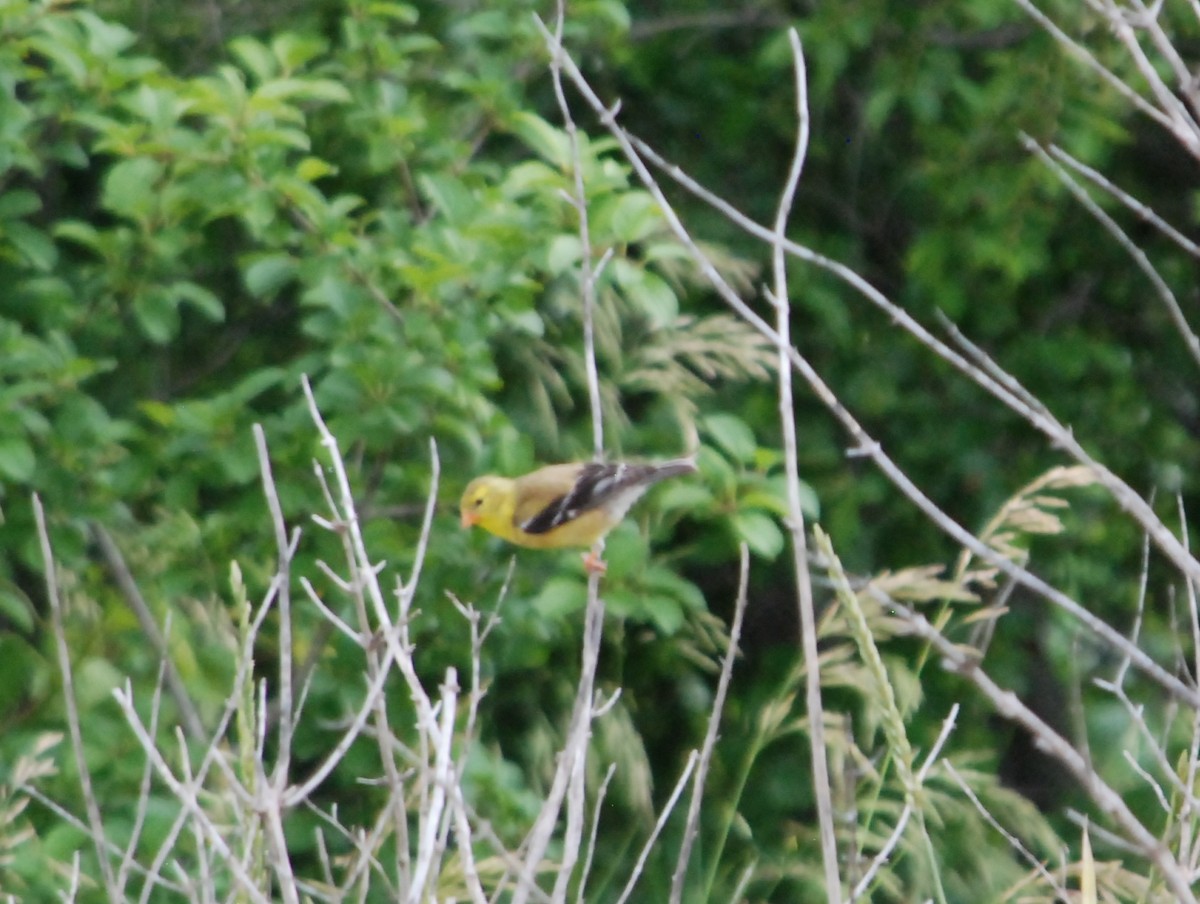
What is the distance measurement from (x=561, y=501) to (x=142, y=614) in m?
1.03

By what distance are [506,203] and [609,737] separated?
1357 millimetres

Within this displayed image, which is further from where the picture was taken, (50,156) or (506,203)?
(50,156)

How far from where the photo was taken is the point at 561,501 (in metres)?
4.59

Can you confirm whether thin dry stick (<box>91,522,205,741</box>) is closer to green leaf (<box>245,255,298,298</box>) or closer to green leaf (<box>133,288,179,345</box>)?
green leaf (<box>133,288,179,345</box>)

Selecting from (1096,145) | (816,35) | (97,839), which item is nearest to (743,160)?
(816,35)

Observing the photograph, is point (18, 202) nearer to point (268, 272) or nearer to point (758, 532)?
point (268, 272)

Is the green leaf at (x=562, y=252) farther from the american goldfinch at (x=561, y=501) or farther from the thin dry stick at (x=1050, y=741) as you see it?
the thin dry stick at (x=1050, y=741)

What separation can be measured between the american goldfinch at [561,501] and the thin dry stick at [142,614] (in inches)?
29.3

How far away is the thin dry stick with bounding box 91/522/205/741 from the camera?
420cm

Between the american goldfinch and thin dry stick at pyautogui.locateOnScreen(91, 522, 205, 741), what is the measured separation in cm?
74

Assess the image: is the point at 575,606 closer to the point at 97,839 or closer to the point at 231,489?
the point at 231,489

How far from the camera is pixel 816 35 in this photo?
4.99m

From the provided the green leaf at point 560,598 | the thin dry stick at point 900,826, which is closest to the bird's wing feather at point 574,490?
the green leaf at point 560,598

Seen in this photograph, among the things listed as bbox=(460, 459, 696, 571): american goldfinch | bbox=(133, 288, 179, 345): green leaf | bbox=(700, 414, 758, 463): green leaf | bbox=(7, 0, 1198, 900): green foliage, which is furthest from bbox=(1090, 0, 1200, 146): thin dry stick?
bbox=(133, 288, 179, 345): green leaf
